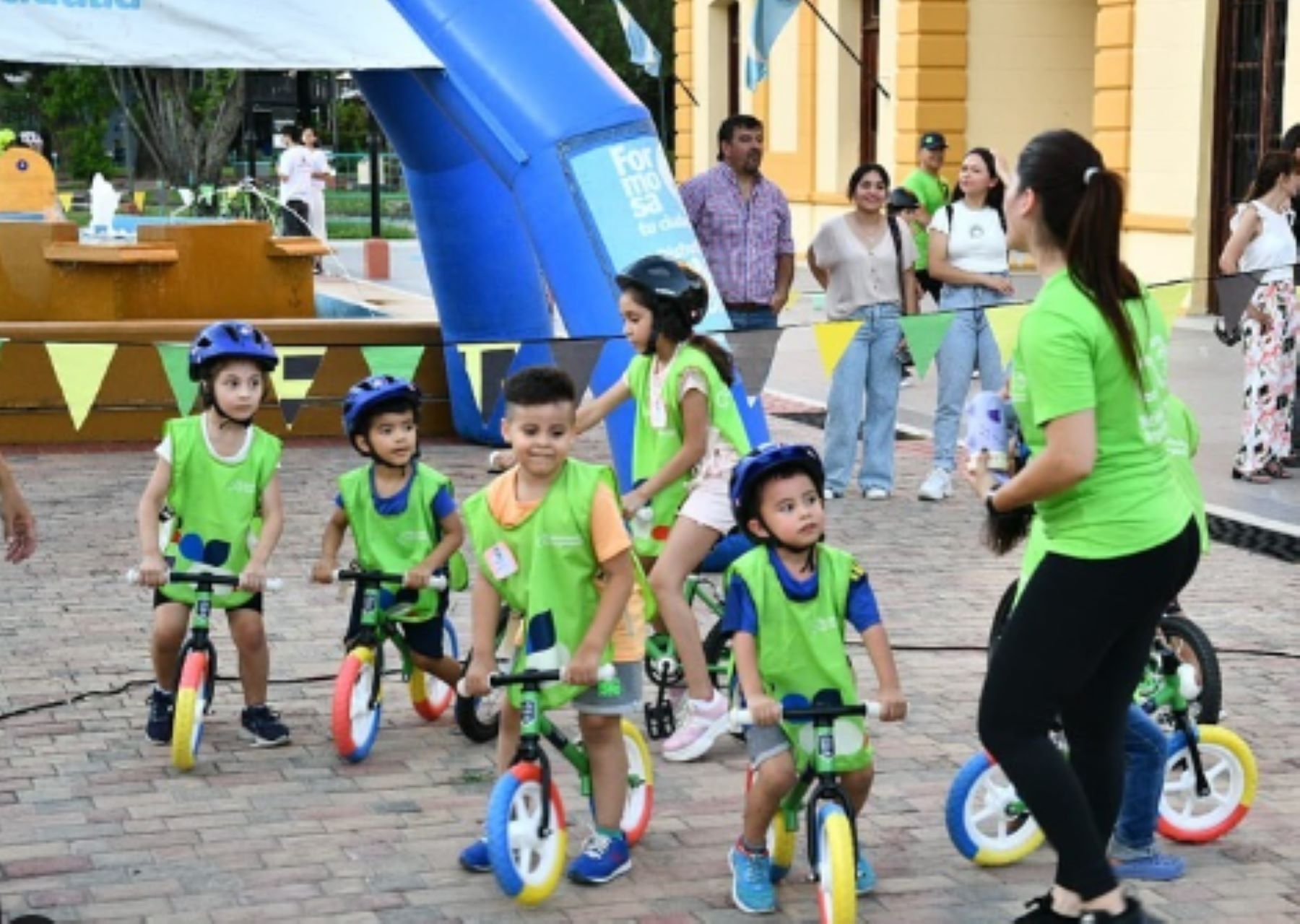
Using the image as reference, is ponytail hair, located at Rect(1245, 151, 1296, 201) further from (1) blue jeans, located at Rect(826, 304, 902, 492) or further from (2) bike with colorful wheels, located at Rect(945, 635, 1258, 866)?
(2) bike with colorful wheels, located at Rect(945, 635, 1258, 866)

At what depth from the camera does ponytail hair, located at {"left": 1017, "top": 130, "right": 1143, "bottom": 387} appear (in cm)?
471

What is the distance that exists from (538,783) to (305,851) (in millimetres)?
847

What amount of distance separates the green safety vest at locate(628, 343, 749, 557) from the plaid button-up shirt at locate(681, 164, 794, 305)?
4873 millimetres

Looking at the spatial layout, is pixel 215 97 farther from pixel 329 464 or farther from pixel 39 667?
pixel 39 667

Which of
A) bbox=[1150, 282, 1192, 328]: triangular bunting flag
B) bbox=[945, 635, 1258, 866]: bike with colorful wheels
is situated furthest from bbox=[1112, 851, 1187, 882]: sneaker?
bbox=[1150, 282, 1192, 328]: triangular bunting flag

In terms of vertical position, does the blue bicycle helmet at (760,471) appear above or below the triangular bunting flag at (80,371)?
above

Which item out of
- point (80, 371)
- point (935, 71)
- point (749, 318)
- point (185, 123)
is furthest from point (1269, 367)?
point (185, 123)

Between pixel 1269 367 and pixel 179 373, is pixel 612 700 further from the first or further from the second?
pixel 1269 367

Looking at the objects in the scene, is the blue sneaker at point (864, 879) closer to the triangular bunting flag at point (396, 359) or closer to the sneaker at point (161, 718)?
the sneaker at point (161, 718)

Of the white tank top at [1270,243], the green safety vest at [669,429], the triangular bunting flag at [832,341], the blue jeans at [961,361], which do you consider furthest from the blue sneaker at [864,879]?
the white tank top at [1270,243]

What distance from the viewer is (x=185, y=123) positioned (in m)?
32.9

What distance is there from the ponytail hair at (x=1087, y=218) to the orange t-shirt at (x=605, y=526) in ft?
4.80

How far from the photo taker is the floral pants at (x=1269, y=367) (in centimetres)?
1196

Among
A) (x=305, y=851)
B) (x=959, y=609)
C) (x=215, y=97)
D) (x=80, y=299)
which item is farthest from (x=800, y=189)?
(x=305, y=851)
